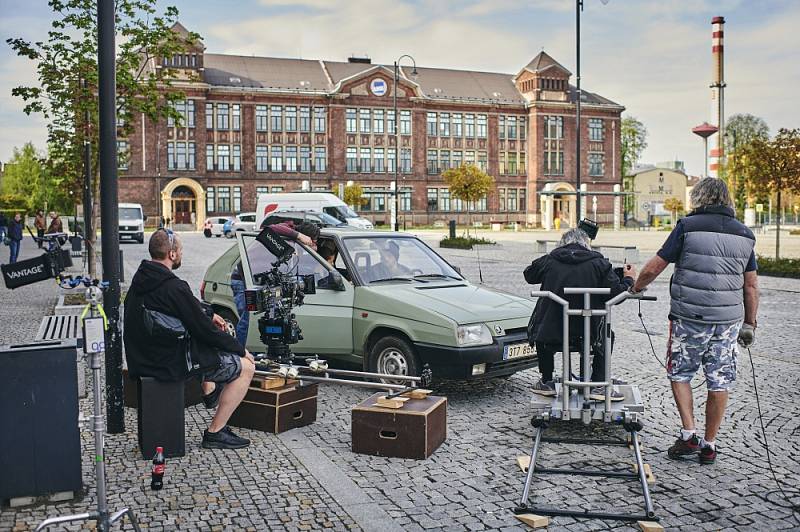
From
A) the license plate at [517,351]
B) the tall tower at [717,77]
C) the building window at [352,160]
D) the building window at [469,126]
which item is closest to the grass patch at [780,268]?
the license plate at [517,351]

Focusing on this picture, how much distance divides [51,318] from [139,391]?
8619mm

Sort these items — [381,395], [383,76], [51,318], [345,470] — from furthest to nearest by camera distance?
[383,76] < [51,318] < [381,395] < [345,470]

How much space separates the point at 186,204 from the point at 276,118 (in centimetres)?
1217

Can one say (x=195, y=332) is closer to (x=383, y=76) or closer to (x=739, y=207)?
Answer: (x=383, y=76)

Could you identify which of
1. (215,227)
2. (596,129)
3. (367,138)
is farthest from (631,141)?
(215,227)

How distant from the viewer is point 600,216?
9300 cm

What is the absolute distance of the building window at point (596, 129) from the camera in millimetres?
93375

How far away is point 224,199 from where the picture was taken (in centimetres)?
8125

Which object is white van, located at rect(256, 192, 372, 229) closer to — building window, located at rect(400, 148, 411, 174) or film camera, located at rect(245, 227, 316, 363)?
film camera, located at rect(245, 227, 316, 363)

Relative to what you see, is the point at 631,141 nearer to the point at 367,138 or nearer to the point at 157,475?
the point at 367,138

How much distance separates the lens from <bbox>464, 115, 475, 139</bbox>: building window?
90.2 meters

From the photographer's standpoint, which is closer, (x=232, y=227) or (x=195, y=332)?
(x=195, y=332)

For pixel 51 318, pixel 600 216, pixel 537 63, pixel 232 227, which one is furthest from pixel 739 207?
pixel 51 318

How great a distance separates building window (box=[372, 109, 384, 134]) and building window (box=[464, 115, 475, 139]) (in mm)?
9504
